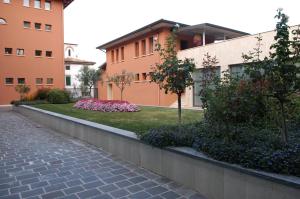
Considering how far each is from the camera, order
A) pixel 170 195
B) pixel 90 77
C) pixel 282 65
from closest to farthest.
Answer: pixel 282 65 < pixel 170 195 < pixel 90 77

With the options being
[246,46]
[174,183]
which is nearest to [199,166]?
[174,183]

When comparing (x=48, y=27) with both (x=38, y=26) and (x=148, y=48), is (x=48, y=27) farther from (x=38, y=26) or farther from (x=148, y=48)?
(x=148, y=48)

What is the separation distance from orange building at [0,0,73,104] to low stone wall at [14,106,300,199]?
24.8m

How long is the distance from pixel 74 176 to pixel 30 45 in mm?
27838

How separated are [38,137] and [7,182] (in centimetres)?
470

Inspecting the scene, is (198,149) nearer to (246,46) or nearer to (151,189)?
(151,189)

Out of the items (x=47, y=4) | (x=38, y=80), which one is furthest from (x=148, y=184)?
(x=47, y=4)

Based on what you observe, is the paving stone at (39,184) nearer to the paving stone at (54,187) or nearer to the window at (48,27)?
the paving stone at (54,187)

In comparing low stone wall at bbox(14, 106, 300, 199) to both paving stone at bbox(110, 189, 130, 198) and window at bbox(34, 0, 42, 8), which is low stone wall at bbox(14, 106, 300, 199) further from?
window at bbox(34, 0, 42, 8)

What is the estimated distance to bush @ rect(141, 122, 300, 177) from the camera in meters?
3.16

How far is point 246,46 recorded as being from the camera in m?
14.8

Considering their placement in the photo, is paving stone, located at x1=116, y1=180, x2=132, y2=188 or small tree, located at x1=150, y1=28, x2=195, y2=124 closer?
paving stone, located at x1=116, y1=180, x2=132, y2=188

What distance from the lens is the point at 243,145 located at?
3904 millimetres

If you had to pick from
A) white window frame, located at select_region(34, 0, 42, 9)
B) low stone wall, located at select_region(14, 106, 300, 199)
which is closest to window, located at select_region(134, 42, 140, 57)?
white window frame, located at select_region(34, 0, 42, 9)
